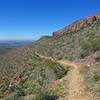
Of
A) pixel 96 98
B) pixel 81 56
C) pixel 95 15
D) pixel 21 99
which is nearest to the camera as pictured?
pixel 96 98

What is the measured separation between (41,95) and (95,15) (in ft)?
205

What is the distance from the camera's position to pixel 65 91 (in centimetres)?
672

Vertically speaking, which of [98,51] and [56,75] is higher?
[98,51]

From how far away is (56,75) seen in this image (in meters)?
9.92

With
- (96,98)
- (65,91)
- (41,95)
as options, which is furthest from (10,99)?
(96,98)

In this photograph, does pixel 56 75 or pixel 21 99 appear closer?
pixel 21 99

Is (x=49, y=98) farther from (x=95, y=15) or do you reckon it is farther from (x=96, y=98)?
(x=95, y=15)

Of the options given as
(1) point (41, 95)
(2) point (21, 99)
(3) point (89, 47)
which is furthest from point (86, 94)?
(3) point (89, 47)

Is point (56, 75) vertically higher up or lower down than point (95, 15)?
lower down

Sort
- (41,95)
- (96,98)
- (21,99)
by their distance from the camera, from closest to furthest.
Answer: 1. (96,98)
2. (41,95)
3. (21,99)

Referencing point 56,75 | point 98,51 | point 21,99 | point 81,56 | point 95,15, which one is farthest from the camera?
point 95,15

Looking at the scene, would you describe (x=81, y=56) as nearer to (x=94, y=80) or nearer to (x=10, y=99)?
(x=94, y=80)

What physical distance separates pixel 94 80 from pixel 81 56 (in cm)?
842

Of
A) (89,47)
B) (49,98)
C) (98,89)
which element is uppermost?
(89,47)
